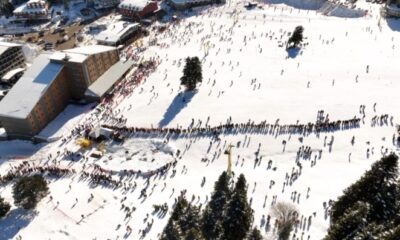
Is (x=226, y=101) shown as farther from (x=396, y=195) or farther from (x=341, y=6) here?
(x=341, y=6)

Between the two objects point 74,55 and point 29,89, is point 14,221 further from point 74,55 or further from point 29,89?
point 74,55

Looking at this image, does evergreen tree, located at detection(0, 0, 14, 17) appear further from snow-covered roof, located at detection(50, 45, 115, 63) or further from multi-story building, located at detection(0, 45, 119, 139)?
snow-covered roof, located at detection(50, 45, 115, 63)

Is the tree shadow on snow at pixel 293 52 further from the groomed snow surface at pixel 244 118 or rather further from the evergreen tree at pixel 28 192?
the evergreen tree at pixel 28 192

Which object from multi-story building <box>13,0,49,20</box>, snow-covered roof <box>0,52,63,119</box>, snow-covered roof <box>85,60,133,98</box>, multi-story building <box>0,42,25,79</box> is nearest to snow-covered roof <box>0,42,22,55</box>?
multi-story building <box>0,42,25,79</box>

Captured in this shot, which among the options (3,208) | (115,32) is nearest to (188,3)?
(115,32)

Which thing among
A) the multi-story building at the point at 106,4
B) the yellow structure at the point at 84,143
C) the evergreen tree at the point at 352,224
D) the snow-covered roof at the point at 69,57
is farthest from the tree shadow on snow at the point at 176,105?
the multi-story building at the point at 106,4

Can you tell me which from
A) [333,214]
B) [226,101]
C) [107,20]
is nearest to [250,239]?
[333,214]

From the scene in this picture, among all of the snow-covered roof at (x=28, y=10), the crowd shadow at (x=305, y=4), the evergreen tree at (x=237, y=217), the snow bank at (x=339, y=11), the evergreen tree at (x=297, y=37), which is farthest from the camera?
the snow-covered roof at (x=28, y=10)
